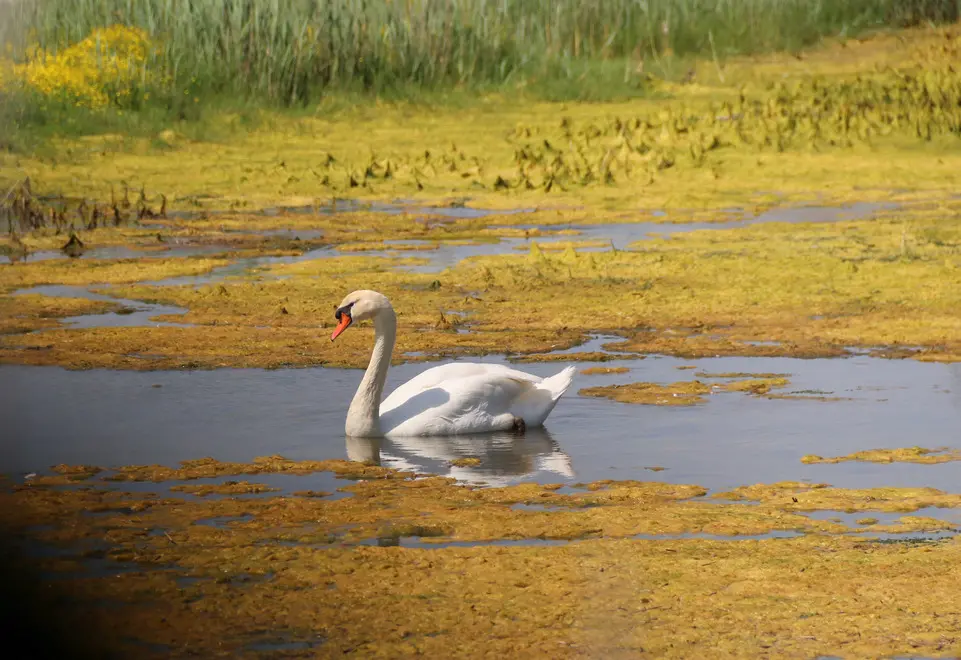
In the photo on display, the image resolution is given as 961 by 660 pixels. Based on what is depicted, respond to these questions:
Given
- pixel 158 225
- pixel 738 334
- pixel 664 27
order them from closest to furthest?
pixel 738 334
pixel 158 225
pixel 664 27

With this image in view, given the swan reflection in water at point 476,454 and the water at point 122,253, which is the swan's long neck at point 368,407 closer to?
the swan reflection in water at point 476,454

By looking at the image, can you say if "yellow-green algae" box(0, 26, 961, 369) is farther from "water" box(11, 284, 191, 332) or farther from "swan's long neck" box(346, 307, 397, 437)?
"swan's long neck" box(346, 307, 397, 437)

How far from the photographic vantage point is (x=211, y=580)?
441cm

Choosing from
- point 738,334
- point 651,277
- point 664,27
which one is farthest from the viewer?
point 664,27

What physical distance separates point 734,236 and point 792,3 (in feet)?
42.4

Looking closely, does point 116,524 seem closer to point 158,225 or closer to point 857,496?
point 857,496

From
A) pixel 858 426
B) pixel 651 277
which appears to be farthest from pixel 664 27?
pixel 858 426

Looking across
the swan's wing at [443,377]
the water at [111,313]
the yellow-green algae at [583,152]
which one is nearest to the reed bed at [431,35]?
the yellow-green algae at [583,152]

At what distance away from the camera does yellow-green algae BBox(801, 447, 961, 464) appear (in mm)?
6098

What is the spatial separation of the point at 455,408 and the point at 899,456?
1.86 m

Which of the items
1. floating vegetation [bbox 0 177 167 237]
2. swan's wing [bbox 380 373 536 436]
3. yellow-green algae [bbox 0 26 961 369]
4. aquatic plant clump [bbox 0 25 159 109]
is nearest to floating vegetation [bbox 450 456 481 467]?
swan's wing [bbox 380 373 536 436]

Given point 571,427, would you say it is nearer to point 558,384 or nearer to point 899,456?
point 558,384

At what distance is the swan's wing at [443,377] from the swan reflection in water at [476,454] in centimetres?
21

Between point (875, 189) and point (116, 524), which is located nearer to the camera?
point (116, 524)
